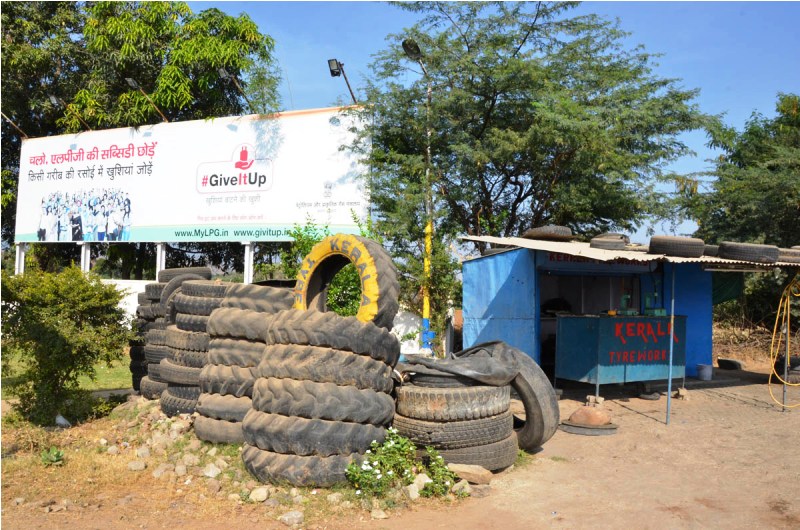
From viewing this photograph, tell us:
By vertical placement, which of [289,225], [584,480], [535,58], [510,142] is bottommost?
[584,480]

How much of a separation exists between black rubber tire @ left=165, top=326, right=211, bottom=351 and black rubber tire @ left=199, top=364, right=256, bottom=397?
21.2 inches

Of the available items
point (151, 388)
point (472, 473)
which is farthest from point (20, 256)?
point (472, 473)

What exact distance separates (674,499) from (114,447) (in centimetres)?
530

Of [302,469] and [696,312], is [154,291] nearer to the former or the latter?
[302,469]

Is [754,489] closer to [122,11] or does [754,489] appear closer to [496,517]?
[496,517]

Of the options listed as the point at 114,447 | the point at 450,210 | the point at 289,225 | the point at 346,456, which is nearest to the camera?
the point at 346,456

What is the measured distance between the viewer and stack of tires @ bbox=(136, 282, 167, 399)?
26.5ft

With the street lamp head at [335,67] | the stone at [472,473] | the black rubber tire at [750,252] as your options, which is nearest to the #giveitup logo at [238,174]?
the street lamp head at [335,67]

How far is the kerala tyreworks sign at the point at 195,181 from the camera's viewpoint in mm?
Answer: 15391

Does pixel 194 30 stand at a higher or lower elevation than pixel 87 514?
higher

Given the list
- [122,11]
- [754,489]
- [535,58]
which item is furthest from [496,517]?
[122,11]

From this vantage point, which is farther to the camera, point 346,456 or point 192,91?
point 192,91

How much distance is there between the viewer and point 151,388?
8109 mm

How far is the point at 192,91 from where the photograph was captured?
2083 cm
